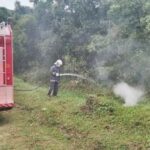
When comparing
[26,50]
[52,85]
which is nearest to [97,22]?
[52,85]

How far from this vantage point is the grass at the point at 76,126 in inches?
397

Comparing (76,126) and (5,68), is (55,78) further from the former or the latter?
(76,126)

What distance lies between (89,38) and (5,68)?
8694 millimetres

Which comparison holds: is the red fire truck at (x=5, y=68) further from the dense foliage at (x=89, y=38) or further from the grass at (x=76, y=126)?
the dense foliage at (x=89, y=38)

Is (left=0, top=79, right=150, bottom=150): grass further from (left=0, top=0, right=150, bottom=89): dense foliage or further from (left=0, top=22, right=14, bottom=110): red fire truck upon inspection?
(left=0, top=0, right=150, bottom=89): dense foliage

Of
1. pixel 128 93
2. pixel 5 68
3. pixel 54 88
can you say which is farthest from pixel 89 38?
pixel 5 68

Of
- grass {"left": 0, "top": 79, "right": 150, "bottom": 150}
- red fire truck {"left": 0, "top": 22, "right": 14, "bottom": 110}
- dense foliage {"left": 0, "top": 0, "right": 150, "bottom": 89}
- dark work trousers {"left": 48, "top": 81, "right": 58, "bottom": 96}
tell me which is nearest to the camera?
grass {"left": 0, "top": 79, "right": 150, "bottom": 150}

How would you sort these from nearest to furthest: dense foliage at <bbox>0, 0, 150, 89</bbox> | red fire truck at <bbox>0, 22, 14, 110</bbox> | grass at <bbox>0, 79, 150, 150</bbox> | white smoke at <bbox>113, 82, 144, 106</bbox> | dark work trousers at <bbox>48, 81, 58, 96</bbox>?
grass at <bbox>0, 79, 150, 150</bbox>
red fire truck at <bbox>0, 22, 14, 110</bbox>
white smoke at <bbox>113, 82, 144, 106</bbox>
dense foliage at <bbox>0, 0, 150, 89</bbox>
dark work trousers at <bbox>48, 81, 58, 96</bbox>

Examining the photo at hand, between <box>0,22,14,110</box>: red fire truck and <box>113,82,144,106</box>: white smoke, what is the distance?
4625 millimetres

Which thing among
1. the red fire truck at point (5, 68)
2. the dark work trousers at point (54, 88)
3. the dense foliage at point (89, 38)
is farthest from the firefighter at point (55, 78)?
the red fire truck at point (5, 68)

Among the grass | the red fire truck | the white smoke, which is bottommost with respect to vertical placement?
the grass

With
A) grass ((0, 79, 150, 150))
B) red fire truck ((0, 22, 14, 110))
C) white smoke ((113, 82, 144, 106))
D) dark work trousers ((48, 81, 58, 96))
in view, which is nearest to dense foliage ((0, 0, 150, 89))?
white smoke ((113, 82, 144, 106))

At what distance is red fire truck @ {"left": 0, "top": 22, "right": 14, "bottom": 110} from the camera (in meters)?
12.8

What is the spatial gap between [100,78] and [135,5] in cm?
372
